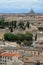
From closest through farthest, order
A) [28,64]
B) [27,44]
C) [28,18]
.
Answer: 1. [28,64]
2. [27,44]
3. [28,18]

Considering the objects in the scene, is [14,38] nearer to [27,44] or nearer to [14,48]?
[27,44]

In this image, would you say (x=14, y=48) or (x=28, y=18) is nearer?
(x=14, y=48)

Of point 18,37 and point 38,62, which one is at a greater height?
point 38,62

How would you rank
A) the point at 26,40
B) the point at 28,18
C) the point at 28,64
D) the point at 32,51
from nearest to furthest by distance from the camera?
the point at 28,64 < the point at 32,51 < the point at 26,40 < the point at 28,18

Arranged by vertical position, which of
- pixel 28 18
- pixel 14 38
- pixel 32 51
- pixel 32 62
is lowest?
pixel 28 18

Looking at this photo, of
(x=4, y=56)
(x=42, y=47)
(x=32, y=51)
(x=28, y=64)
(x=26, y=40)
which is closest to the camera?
(x=28, y=64)

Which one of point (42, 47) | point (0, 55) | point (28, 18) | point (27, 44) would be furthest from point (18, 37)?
point (28, 18)

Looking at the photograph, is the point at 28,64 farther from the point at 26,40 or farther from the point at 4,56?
the point at 26,40

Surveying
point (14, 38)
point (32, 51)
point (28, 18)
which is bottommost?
point (28, 18)

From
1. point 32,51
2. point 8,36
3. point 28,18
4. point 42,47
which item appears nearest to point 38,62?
point 32,51

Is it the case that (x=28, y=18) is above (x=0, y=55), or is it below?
below
